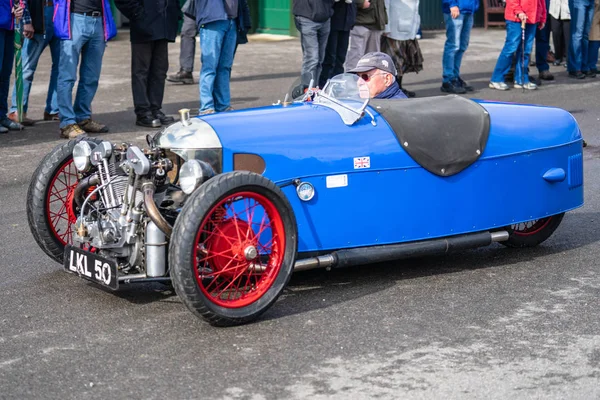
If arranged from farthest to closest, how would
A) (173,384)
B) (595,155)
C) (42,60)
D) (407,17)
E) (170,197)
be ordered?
(42,60) → (407,17) → (595,155) → (170,197) → (173,384)

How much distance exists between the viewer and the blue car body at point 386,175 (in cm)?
554

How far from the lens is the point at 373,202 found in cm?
570

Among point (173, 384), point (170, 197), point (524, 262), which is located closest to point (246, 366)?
point (173, 384)

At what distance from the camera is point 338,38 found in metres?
12.1

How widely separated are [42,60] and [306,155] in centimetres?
1131

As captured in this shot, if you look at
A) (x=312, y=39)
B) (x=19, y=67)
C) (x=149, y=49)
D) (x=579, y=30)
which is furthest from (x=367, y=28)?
(x=579, y=30)

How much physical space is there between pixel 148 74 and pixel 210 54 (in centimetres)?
68

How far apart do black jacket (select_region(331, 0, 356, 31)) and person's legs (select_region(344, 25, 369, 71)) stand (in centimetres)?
13

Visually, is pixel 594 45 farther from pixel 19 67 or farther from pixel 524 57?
pixel 19 67

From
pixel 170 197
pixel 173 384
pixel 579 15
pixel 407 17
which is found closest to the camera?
pixel 173 384

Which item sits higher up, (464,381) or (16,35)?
(16,35)

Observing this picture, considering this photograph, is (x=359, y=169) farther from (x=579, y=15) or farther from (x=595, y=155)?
(x=579, y=15)

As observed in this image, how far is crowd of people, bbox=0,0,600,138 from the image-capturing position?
10.1 m

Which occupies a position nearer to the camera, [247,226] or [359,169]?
[247,226]
